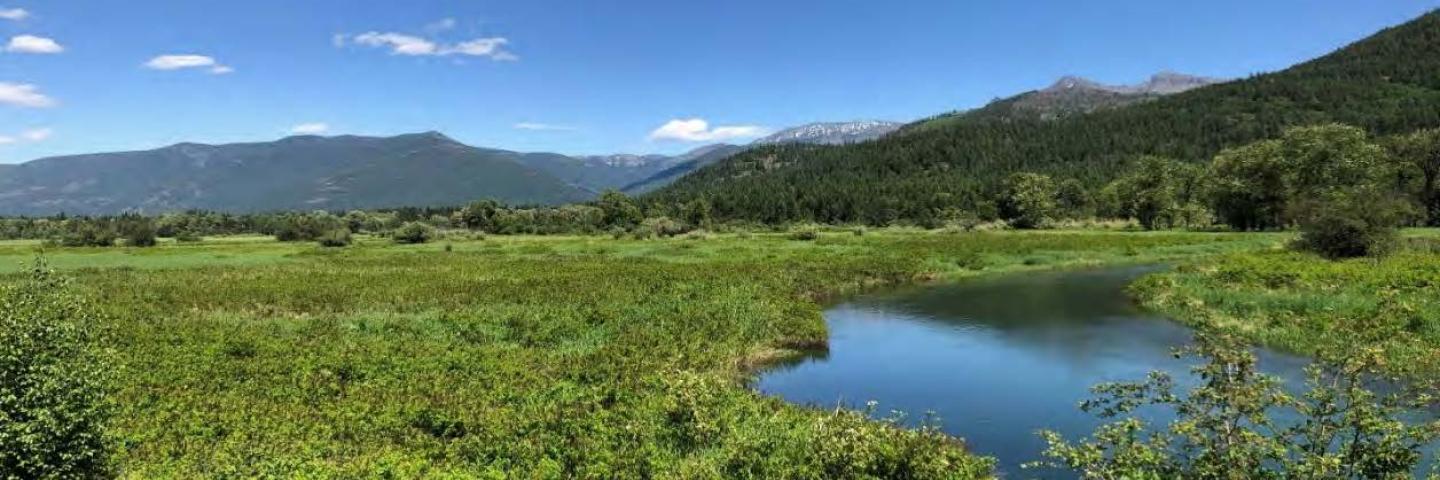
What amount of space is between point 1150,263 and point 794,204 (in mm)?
132113

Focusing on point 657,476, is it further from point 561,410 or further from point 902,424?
point 902,424

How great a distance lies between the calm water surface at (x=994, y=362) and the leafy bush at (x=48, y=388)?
17437 millimetres

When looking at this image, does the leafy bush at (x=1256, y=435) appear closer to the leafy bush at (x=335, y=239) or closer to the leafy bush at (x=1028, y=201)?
the leafy bush at (x=335, y=239)

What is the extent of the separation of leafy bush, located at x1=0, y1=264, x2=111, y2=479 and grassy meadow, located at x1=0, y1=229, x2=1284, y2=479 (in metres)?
1.44

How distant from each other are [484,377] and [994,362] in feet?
61.6

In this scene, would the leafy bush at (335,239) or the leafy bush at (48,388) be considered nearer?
the leafy bush at (48,388)

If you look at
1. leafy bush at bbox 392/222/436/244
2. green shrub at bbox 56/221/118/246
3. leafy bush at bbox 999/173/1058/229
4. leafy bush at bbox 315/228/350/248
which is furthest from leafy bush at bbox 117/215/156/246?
leafy bush at bbox 999/173/1058/229

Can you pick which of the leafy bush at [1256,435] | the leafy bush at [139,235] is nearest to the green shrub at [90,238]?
the leafy bush at [139,235]

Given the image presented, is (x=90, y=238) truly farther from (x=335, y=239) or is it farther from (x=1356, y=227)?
(x=1356, y=227)

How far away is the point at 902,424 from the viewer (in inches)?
815

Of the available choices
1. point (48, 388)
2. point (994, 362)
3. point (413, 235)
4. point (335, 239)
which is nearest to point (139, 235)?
point (335, 239)

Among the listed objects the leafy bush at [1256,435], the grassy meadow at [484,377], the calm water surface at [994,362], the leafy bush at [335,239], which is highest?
the leafy bush at [1256,435]

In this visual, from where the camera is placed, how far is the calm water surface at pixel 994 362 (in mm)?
22078

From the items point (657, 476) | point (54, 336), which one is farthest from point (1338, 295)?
point (54, 336)
